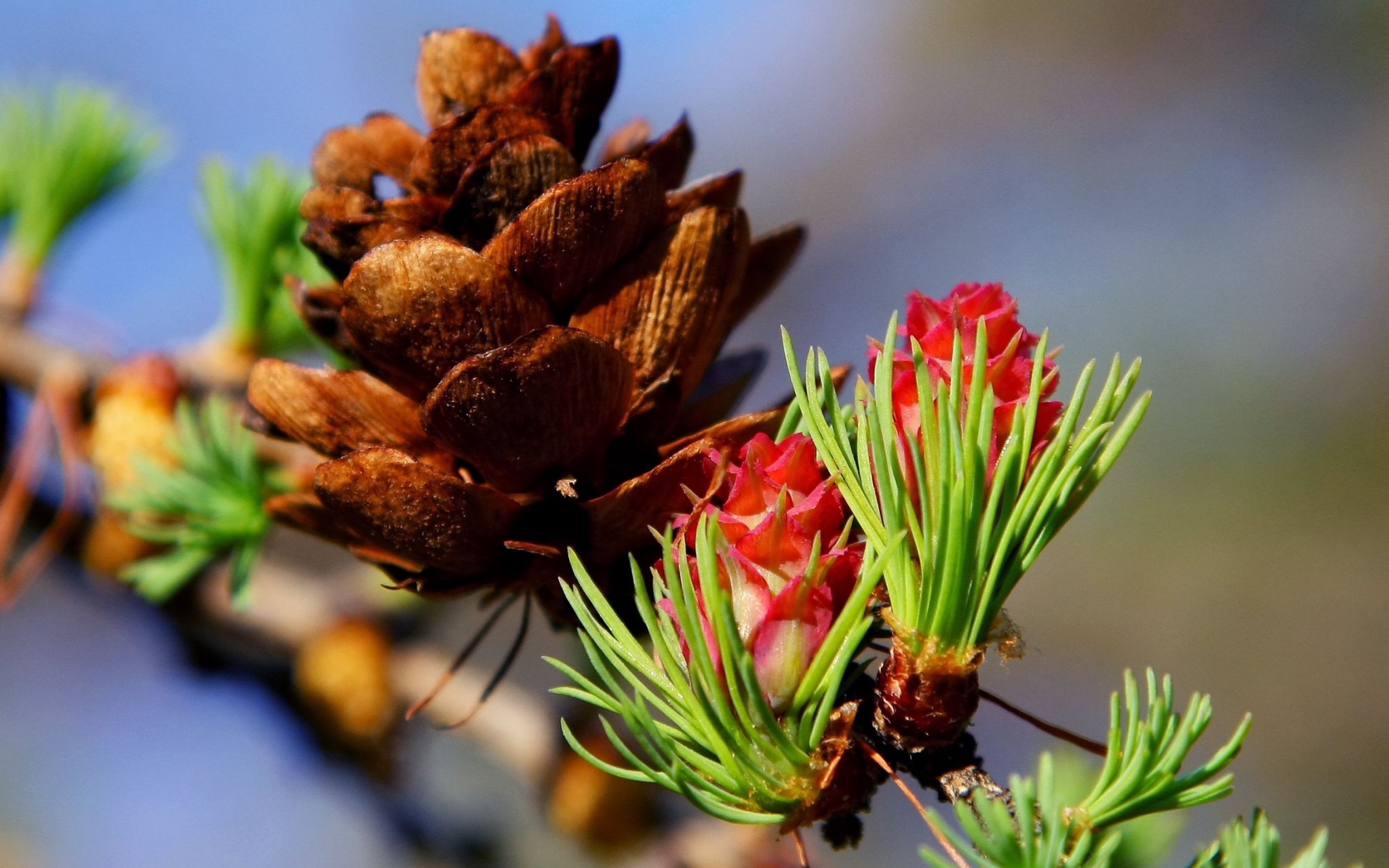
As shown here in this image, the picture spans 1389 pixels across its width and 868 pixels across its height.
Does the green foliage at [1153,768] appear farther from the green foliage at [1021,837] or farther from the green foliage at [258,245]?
the green foliage at [258,245]

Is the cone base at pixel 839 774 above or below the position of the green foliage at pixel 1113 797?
below

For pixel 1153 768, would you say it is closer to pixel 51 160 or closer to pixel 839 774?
pixel 839 774

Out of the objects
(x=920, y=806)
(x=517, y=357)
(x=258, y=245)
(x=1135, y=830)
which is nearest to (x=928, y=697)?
(x=920, y=806)

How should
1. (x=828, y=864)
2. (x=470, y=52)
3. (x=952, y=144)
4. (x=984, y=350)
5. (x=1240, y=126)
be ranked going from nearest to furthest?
1. (x=984, y=350)
2. (x=470, y=52)
3. (x=828, y=864)
4. (x=1240, y=126)
5. (x=952, y=144)

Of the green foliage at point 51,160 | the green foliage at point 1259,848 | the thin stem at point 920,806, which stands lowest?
the green foliage at point 51,160

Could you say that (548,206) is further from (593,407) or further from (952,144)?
(952,144)

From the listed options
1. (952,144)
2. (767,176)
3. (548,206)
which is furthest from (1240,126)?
(548,206)

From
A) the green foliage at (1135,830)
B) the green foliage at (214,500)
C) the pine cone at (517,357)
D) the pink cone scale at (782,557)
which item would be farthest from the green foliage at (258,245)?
the green foliage at (1135,830)
